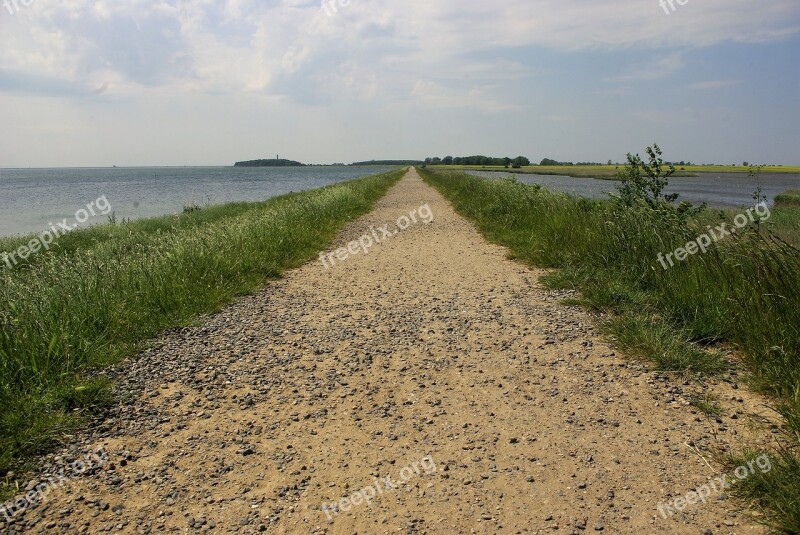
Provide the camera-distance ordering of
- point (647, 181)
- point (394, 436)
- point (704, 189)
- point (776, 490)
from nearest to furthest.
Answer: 1. point (776, 490)
2. point (394, 436)
3. point (647, 181)
4. point (704, 189)

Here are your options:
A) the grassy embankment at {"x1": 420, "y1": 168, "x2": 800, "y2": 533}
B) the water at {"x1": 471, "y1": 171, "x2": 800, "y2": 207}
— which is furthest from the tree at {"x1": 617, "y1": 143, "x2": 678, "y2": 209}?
the water at {"x1": 471, "y1": 171, "x2": 800, "y2": 207}

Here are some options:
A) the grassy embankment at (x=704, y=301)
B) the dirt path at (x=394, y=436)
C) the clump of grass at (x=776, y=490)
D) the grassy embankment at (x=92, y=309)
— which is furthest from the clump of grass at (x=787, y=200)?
the clump of grass at (x=776, y=490)

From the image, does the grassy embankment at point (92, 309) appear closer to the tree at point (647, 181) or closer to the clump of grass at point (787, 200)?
the tree at point (647, 181)

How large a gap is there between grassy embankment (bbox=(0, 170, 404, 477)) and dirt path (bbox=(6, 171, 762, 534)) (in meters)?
0.32

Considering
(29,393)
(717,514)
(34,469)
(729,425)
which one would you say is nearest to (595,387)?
(729,425)

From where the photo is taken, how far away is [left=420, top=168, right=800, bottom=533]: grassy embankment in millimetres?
3482

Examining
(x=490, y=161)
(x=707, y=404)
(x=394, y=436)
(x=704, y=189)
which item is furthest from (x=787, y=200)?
(x=490, y=161)

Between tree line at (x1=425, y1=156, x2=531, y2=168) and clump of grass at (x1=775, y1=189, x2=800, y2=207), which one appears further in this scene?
tree line at (x1=425, y1=156, x2=531, y2=168)

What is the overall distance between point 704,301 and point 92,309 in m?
6.50

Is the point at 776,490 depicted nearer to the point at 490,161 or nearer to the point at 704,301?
the point at 704,301

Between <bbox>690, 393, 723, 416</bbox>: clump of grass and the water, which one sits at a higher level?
the water

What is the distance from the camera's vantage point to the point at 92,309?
18.5 feet

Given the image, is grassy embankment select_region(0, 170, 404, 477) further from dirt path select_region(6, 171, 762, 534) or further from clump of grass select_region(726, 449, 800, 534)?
clump of grass select_region(726, 449, 800, 534)

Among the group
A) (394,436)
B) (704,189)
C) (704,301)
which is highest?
(704,189)
